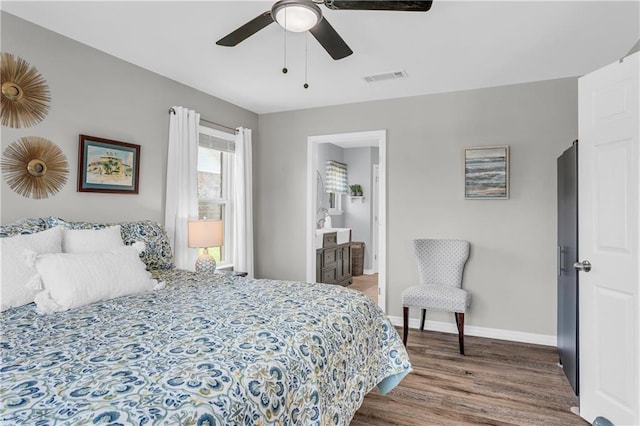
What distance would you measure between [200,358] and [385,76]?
10.1 feet

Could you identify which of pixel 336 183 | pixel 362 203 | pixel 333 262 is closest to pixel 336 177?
pixel 336 183

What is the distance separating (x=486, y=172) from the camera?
3758 millimetres

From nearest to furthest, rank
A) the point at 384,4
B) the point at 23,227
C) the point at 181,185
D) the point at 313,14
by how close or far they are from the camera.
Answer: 1. the point at 384,4
2. the point at 313,14
3. the point at 23,227
4. the point at 181,185

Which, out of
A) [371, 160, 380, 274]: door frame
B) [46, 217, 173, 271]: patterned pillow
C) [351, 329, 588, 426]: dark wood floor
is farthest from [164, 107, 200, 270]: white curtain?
[371, 160, 380, 274]: door frame

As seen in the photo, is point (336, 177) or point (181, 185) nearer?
point (181, 185)

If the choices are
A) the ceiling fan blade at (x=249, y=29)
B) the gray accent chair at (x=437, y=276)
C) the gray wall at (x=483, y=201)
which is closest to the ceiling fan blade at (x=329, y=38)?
the ceiling fan blade at (x=249, y=29)

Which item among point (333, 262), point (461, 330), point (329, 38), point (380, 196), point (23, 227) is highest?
point (329, 38)

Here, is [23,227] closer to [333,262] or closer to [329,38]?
[329,38]

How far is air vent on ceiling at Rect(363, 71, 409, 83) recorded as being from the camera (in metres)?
3.44

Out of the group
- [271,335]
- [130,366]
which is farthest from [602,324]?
[130,366]

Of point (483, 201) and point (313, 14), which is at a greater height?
point (313, 14)

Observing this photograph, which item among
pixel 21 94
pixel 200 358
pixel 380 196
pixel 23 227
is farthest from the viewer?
pixel 380 196

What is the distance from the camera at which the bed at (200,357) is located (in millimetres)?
978

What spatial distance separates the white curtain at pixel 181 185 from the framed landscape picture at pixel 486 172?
282 cm
